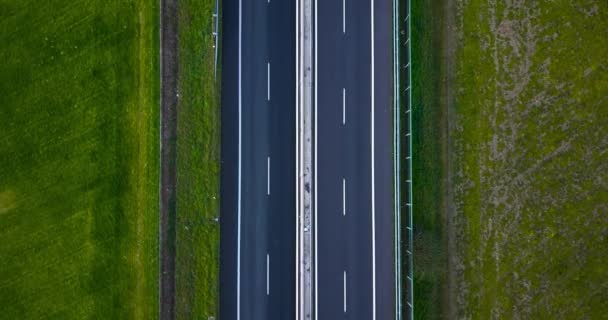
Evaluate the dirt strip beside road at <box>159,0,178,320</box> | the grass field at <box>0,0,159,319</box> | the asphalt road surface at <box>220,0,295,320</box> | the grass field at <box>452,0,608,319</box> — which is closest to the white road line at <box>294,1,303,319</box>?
the asphalt road surface at <box>220,0,295,320</box>

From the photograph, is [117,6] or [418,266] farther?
[117,6]

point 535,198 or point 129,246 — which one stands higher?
point 535,198

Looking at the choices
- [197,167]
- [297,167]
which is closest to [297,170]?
[297,167]

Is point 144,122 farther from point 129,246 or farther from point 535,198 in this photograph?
point 535,198

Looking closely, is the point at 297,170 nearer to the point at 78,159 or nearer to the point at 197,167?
the point at 197,167

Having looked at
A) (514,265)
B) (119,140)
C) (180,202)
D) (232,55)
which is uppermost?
Answer: (232,55)

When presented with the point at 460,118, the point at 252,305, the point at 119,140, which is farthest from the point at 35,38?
the point at 460,118

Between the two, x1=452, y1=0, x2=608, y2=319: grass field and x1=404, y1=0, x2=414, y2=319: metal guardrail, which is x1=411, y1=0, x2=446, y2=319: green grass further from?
x1=452, y1=0, x2=608, y2=319: grass field
